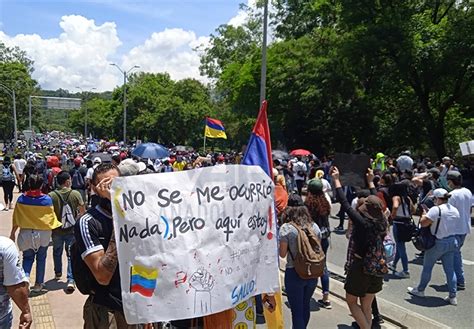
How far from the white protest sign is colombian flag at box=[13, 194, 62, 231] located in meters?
4.06

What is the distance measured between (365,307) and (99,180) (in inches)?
124

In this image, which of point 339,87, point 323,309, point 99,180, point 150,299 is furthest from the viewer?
point 339,87

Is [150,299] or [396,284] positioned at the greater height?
[150,299]

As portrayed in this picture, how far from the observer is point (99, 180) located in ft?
11.3

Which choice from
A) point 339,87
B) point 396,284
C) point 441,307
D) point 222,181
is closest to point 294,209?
point 222,181

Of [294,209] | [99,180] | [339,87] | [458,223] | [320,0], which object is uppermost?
[320,0]

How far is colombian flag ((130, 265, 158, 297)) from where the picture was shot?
282 cm

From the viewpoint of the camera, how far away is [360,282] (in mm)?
5012

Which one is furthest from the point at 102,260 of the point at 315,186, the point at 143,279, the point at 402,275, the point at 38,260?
the point at 402,275

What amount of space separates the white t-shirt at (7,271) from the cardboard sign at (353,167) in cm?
450

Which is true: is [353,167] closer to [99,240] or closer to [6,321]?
[99,240]

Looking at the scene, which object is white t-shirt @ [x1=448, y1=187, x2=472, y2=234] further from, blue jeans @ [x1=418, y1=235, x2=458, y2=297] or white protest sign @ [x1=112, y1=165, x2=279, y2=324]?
white protest sign @ [x1=112, y1=165, x2=279, y2=324]

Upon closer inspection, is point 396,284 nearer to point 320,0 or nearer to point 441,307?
point 441,307

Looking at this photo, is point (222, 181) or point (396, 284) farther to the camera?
point (396, 284)
